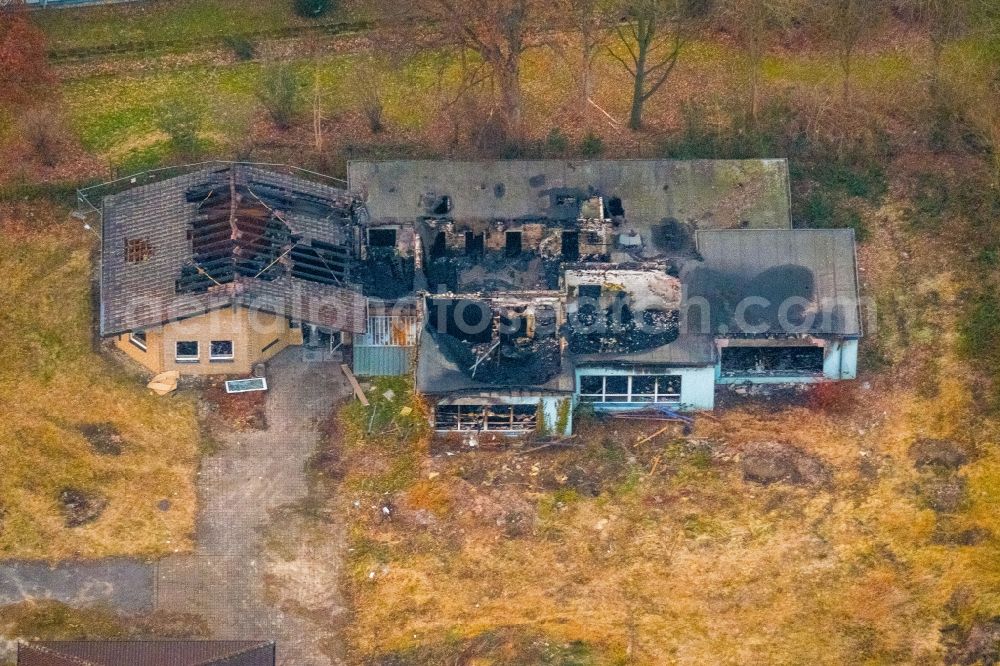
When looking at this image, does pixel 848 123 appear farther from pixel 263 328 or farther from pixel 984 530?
pixel 263 328

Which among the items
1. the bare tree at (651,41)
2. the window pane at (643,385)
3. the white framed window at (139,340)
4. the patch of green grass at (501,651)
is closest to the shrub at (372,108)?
the bare tree at (651,41)

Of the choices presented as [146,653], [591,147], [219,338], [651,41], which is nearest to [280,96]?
[219,338]

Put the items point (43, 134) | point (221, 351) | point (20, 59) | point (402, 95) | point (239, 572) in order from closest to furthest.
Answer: point (239, 572) → point (221, 351) → point (43, 134) → point (20, 59) → point (402, 95)

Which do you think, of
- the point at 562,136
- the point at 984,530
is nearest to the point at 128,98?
the point at 562,136

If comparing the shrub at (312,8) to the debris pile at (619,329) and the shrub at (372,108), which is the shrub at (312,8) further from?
the debris pile at (619,329)

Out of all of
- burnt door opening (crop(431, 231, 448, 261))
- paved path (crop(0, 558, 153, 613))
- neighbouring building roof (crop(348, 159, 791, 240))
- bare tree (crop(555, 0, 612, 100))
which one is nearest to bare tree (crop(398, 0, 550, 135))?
bare tree (crop(555, 0, 612, 100))

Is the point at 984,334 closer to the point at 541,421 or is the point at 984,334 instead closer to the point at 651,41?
the point at 541,421
